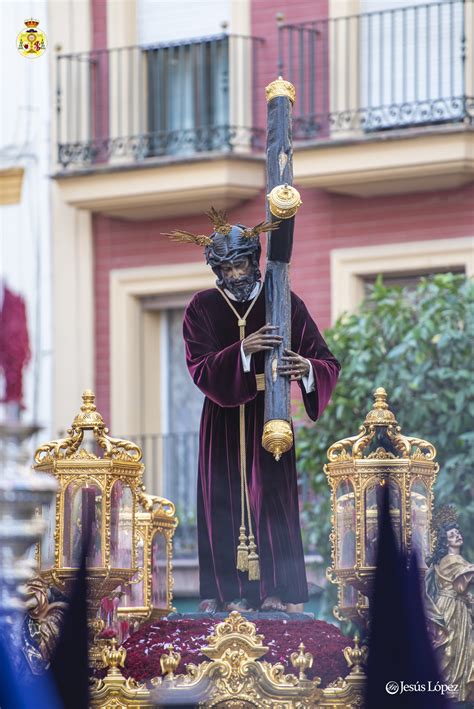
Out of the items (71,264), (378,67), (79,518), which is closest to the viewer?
(79,518)

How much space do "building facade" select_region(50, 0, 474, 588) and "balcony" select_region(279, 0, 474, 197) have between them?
2cm

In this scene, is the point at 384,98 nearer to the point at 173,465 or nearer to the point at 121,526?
the point at 173,465

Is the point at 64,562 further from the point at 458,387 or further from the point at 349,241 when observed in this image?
the point at 349,241

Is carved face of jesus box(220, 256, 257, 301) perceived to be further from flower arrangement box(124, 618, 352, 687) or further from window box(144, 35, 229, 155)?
window box(144, 35, 229, 155)

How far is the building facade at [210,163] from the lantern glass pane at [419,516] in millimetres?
8344

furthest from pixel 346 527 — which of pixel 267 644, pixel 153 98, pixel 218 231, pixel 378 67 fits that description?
pixel 153 98

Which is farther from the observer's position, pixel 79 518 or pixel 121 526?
pixel 121 526

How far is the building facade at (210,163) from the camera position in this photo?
18.0 m

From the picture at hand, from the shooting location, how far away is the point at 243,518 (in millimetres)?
9062

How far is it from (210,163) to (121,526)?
916 centimetres

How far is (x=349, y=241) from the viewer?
60.5 ft

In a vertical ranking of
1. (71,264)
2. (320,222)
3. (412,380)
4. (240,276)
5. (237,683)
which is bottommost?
(237,683)

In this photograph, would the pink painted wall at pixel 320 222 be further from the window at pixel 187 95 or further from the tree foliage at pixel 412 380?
the tree foliage at pixel 412 380

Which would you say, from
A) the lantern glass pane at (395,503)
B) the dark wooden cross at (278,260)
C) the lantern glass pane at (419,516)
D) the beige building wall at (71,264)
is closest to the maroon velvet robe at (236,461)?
the dark wooden cross at (278,260)
